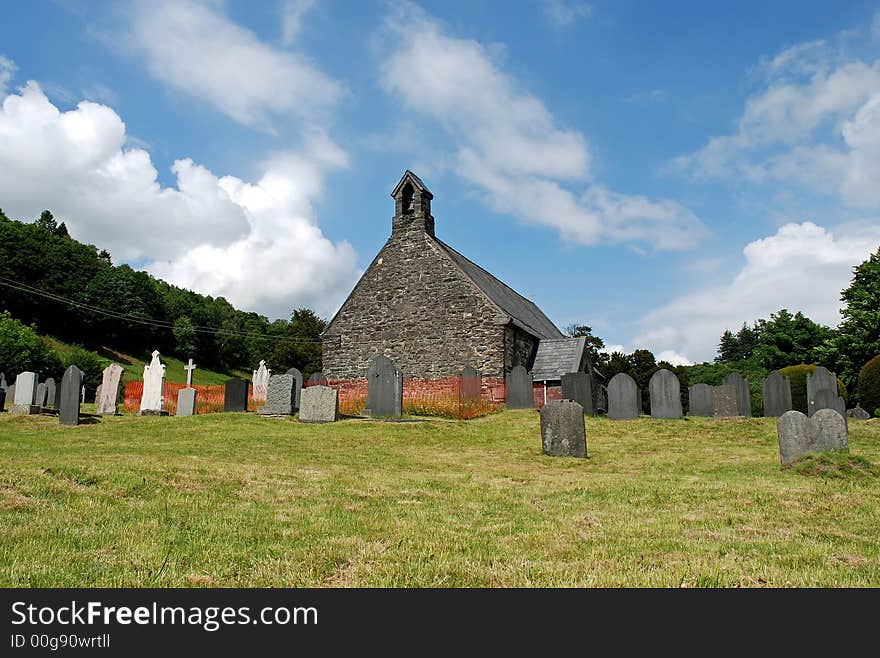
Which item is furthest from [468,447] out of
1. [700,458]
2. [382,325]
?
[382,325]

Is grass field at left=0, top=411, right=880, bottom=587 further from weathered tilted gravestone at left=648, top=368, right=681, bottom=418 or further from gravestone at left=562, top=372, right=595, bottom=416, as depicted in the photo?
gravestone at left=562, top=372, right=595, bottom=416

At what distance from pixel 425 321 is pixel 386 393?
8.97 meters

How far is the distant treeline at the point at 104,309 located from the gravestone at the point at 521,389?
107 feet

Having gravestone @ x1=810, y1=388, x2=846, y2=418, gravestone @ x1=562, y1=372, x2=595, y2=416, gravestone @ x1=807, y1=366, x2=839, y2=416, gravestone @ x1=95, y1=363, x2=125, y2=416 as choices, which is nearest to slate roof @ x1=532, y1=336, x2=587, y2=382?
gravestone @ x1=562, y1=372, x2=595, y2=416

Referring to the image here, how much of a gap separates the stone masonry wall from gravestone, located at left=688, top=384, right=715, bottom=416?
793 cm

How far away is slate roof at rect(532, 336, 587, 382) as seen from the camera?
25625 millimetres

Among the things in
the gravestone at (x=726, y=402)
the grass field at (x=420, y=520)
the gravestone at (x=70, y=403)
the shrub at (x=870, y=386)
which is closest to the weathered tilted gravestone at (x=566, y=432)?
the grass field at (x=420, y=520)

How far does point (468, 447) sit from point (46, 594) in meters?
10.7

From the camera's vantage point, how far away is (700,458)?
1156 cm

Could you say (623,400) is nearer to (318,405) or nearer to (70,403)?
(318,405)

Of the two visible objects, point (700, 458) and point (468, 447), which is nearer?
point (700, 458)

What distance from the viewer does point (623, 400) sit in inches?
688

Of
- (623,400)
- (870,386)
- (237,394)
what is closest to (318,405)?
(237,394)

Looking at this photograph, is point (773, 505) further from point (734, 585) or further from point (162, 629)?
point (162, 629)
